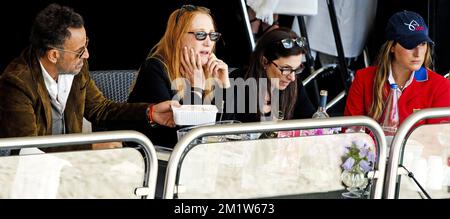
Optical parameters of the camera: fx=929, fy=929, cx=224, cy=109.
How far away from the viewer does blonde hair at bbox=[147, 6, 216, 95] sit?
4500 mm

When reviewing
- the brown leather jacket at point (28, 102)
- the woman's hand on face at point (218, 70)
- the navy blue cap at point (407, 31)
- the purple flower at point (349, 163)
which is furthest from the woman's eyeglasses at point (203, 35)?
the purple flower at point (349, 163)

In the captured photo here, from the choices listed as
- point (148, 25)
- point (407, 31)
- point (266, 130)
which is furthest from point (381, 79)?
point (148, 25)

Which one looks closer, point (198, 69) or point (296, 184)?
point (296, 184)

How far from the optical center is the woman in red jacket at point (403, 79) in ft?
14.5

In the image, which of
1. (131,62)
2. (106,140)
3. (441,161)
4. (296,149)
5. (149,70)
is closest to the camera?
(106,140)

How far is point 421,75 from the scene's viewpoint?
4.47 m

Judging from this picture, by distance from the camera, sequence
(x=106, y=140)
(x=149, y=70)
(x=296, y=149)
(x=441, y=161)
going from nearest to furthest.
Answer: (x=106, y=140), (x=296, y=149), (x=441, y=161), (x=149, y=70)

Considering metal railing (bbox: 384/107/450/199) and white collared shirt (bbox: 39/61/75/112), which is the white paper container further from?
metal railing (bbox: 384/107/450/199)

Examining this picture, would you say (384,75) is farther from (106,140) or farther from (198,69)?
(106,140)

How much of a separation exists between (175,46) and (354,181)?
1.40 meters

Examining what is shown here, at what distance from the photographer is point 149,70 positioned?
4441 mm

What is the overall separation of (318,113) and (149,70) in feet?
2.86

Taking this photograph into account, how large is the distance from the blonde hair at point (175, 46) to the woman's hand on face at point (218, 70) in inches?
5.8
